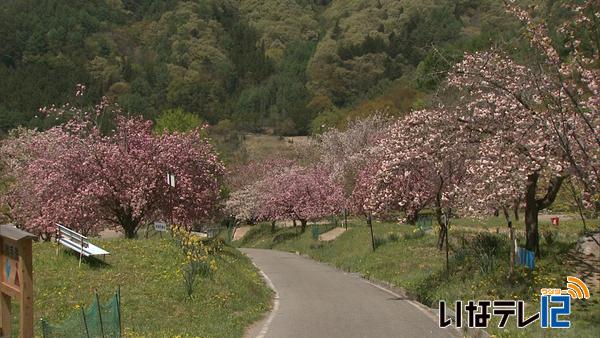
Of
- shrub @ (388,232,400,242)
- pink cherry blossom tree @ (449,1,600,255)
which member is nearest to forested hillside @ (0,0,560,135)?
shrub @ (388,232,400,242)

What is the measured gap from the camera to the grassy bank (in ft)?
46.0

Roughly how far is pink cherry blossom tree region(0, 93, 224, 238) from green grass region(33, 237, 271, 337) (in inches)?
155

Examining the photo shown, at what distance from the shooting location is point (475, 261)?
63.5ft

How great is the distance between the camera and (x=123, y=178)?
2566 centimetres

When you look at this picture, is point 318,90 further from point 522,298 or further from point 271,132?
point 522,298

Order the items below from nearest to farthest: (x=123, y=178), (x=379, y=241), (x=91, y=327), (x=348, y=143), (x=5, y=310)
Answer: (x=5, y=310) → (x=91, y=327) → (x=123, y=178) → (x=379, y=241) → (x=348, y=143)

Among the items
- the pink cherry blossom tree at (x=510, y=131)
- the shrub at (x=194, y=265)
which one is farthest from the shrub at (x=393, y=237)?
the pink cherry blossom tree at (x=510, y=131)

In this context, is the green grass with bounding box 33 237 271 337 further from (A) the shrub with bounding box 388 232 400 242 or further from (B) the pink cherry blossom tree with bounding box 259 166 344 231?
(B) the pink cherry blossom tree with bounding box 259 166 344 231

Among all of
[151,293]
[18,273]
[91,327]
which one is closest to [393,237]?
[151,293]

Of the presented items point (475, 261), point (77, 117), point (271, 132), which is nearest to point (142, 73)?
point (271, 132)

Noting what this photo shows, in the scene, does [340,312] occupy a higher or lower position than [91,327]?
lower

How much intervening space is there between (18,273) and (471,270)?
1295cm

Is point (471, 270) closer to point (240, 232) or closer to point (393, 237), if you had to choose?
point (393, 237)

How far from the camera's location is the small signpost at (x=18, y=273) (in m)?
8.83
